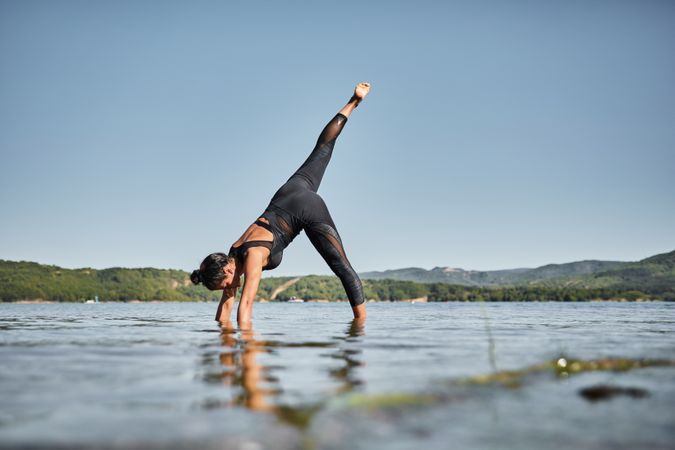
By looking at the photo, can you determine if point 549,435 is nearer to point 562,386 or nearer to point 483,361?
point 562,386

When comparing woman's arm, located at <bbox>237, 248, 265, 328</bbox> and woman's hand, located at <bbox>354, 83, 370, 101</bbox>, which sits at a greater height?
woman's hand, located at <bbox>354, 83, 370, 101</bbox>

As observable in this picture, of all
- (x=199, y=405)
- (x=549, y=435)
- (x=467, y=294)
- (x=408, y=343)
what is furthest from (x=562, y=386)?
(x=467, y=294)

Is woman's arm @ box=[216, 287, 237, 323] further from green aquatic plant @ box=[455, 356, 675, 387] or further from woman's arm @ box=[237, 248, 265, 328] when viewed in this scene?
green aquatic plant @ box=[455, 356, 675, 387]

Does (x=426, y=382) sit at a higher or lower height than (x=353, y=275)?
lower

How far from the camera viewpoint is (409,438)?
2.09 metres

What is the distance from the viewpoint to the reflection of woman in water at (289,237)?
33.1 ft

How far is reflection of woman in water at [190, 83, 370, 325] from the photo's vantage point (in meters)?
10.1

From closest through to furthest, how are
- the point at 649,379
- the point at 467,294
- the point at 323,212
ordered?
the point at 649,379 → the point at 323,212 → the point at 467,294

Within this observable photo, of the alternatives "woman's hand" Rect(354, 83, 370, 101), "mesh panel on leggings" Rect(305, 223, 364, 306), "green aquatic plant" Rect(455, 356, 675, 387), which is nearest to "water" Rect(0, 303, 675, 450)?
"green aquatic plant" Rect(455, 356, 675, 387)

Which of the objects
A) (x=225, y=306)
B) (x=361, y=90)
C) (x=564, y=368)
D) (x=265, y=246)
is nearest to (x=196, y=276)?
(x=265, y=246)

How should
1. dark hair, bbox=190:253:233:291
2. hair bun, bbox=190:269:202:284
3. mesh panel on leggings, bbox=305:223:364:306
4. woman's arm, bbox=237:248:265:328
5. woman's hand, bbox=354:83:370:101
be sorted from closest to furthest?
woman's arm, bbox=237:248:265:328 → dark hair, bbox=190:253:233:291 → hair bun, bbox=190:269:202:284 → mesh panel on leggings, bbox=305:223:364:306 → woman's hand, bbox=354:83:370:101

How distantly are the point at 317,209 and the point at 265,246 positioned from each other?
1.48 meters

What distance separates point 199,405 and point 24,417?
0.72 meters

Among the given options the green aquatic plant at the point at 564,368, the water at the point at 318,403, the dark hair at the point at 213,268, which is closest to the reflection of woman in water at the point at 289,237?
the dark hair at the point at 213,268
